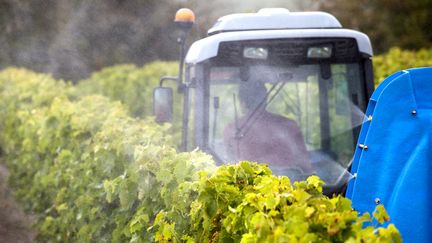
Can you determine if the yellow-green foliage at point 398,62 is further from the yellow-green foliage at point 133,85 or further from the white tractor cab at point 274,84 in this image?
the white tractor cab at point 274,84

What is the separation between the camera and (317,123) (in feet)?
23.9

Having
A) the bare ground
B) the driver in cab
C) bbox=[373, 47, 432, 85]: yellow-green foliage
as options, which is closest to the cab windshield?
the driver in cab

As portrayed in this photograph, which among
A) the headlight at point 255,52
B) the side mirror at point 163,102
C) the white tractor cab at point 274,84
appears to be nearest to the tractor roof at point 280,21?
the white tractor cab at point 274,84

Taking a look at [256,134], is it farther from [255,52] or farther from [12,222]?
[12,222]

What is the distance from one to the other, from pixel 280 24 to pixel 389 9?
31525mm

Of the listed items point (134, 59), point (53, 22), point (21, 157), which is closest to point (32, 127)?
point (21, 157)

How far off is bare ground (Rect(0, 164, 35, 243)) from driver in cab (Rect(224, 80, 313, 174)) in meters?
3.71

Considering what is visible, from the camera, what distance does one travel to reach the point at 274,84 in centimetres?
654

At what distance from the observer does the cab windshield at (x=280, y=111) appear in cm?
645

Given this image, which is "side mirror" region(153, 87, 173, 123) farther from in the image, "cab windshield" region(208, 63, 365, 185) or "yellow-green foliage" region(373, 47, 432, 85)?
"yellow-green foliage" region(373, 47, 432, 85)

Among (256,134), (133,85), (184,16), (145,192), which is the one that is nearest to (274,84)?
(256,134)

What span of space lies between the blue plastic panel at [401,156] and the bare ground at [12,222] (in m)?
6.07

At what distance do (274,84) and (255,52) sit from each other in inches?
12.8

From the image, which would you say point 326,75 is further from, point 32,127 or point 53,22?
point 53,22
